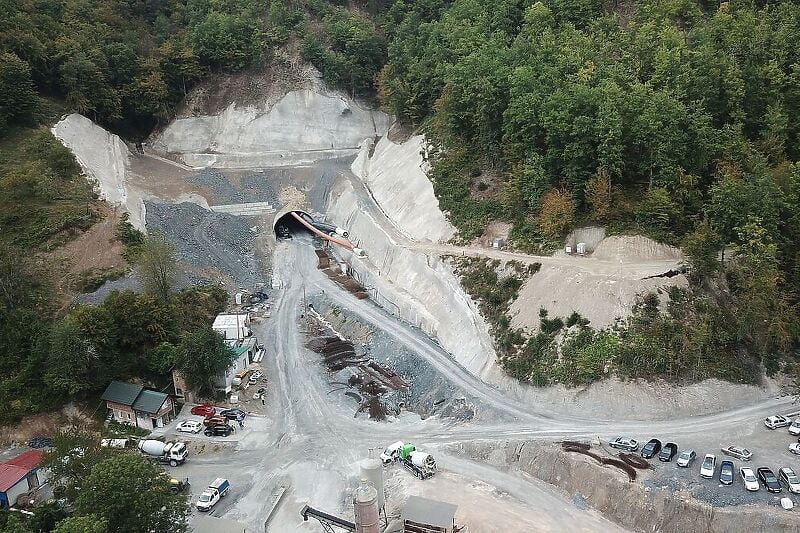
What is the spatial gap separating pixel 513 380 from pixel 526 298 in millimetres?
6104

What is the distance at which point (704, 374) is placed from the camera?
39250 millimetres

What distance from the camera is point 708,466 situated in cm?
3369

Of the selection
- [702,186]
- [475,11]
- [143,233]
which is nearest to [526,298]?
[702,186]

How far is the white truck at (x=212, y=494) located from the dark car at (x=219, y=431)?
15.8 feet

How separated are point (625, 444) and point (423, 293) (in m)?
21.6

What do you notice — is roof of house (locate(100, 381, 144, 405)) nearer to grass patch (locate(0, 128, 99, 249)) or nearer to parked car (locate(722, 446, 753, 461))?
grass patch (locate(0, 128, 99, 249))

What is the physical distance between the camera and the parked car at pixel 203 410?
43938mm

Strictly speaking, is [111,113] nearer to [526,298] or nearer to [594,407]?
[526,298]

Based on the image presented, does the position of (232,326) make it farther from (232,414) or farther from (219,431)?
(219,431)

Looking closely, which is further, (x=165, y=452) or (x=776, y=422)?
(x=165, y=452)

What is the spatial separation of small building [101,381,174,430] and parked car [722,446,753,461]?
112 feet

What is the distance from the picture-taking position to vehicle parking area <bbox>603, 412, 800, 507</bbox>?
105 feet

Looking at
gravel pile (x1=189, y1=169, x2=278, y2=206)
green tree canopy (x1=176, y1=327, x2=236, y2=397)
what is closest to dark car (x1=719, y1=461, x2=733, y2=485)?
green tree canopy (x1=176, y1=327, x2=236, y2=397)

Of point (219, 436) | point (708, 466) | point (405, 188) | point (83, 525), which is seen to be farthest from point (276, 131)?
point (708, 466)
